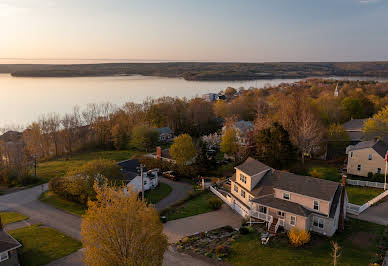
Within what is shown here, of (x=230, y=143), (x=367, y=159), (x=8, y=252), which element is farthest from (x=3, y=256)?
(x=367, y=159)

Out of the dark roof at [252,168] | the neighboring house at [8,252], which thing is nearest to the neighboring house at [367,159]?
the dark roof at [252,168]

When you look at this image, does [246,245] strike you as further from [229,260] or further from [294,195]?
[294,195]

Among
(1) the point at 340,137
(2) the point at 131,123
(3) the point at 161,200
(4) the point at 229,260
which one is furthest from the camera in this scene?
(2) the point at 131,123

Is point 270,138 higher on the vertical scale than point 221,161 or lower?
higher

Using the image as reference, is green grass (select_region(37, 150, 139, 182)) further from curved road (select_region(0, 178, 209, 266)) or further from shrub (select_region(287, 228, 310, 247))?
shrub (select_region(287, 228, 310, 247))

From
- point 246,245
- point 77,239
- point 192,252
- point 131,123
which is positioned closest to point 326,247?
point 246,245
